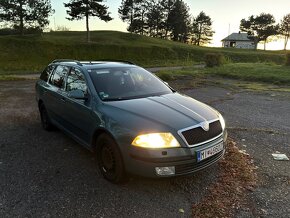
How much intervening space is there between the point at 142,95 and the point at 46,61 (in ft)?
110

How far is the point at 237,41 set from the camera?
96.0 meters

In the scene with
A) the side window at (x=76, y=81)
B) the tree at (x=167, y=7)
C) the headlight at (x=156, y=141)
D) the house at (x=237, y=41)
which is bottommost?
the headlight at (x=156, y=141)

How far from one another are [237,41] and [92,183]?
3900 inches

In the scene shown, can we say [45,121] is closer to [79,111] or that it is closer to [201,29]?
[79,111]

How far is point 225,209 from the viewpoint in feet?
11.8

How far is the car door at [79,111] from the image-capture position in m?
4.68

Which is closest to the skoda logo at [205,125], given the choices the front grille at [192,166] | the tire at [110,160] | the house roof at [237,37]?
the front grille at [192,166]

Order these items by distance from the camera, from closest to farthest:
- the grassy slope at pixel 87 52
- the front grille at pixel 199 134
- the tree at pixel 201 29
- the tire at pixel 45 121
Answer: the front grille at pixel 199 134, the tire at pixel 45 121, the grassy slope at pixel 87 52, the tree at pixel 201 29

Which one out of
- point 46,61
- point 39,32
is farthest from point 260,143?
point 39,32

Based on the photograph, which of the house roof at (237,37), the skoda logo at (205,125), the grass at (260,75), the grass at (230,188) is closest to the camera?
the grass at (230,188)

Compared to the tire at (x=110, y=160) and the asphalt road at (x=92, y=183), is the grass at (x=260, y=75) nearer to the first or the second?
the asphalt road at (x=92, y=183)

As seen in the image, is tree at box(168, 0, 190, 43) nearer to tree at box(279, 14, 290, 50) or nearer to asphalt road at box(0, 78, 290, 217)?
tree at box(279, 14, 290, 50)

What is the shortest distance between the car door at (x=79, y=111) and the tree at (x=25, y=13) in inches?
1562

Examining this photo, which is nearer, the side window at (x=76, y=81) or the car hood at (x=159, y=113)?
the car hood at (x=159, y=113)
